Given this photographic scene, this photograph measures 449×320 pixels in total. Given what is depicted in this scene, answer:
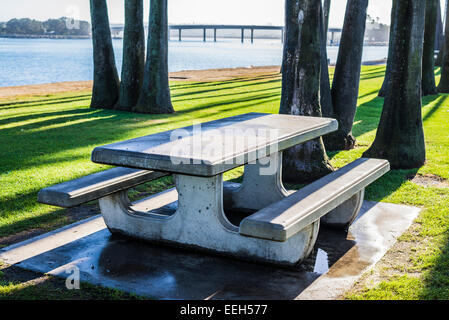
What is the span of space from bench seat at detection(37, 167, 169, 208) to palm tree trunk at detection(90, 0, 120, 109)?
9.86 metres

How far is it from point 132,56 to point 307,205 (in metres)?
11.2

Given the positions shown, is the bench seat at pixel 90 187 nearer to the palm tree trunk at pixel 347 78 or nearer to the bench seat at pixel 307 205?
the bench seat at pixel 307 205

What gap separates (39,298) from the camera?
4.04 meters

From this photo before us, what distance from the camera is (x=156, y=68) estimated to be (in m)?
14.1

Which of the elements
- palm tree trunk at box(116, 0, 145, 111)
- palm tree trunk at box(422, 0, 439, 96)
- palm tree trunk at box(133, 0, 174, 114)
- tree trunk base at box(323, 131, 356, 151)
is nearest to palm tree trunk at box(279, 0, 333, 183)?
tree trunk base at box(323, 131, 356, 151)

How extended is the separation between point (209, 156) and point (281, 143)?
0.94 meters

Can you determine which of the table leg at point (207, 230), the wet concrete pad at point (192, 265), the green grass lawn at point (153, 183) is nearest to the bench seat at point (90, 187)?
the table leg at point (207, 230)

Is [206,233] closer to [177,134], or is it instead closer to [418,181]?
[177,134]

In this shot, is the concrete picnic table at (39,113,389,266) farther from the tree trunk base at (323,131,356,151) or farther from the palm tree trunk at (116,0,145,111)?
the palm tree trunk at (116,0,145,111)

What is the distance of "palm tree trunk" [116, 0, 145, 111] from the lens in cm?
1451

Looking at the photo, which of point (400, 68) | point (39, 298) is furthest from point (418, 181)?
point (39, 298)

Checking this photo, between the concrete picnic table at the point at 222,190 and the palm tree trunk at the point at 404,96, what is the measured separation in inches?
86.4

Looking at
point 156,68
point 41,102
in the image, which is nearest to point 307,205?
point 156,68

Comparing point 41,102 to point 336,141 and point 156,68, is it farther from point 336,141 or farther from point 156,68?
point 336,141
